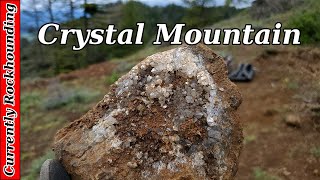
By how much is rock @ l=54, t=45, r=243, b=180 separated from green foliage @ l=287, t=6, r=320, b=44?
5.33 m

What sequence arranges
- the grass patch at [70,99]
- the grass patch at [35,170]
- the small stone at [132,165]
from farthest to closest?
the grass patch at [70,99] → the grass patch at [35,170] → the small stone at [132,165]

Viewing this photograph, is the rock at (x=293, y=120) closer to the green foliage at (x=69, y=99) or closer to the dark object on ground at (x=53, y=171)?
the dark object on ground at (x=53, y=171)

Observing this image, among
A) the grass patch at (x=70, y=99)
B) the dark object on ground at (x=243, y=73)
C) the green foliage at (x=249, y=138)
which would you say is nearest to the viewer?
the green foliage at (x=249, y=138)

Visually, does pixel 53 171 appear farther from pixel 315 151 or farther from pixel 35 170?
pixel 35 170

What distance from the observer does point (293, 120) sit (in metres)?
7.67

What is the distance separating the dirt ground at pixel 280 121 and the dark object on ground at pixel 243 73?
7.7 inches

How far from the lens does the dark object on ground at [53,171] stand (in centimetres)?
329

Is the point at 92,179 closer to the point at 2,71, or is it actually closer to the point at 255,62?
the point at 2,71

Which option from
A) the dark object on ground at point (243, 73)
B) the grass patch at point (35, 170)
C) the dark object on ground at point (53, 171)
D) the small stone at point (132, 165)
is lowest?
the grass patch at point (35, 170)

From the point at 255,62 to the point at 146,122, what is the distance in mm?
9102

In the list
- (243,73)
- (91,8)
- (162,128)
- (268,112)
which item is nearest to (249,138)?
(268,112)

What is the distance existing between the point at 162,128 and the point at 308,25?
606 centimetres

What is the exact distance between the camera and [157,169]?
3246 mm

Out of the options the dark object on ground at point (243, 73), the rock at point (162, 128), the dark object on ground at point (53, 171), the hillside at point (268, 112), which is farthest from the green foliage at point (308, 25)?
the dark object on ground at point (53, 171)
